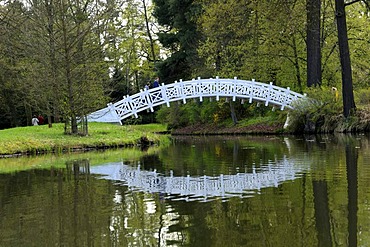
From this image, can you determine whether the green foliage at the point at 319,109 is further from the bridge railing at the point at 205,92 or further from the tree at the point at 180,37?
the tree at the point at 180,37

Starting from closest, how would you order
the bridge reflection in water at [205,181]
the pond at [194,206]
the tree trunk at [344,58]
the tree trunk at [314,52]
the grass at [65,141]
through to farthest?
1. the pond at [194,206]
2. the bridge reflection in water at [205,181]
3. the grass at [65,141]
4. the tree trunk at [344,58]
5. the tree trunk at [314,52]

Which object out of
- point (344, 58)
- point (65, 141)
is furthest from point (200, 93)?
point (65, 141)

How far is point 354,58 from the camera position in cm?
2552

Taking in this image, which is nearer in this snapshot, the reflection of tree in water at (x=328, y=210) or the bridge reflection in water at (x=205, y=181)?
the reflection of tree in water at (x=328, y=210)

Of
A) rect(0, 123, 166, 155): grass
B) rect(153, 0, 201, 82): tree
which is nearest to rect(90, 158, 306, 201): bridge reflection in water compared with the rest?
rect(0, 123, 166, 155): grass

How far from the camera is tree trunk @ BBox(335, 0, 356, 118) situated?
1781cm

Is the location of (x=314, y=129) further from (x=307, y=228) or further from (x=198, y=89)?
(x=307, y=228)

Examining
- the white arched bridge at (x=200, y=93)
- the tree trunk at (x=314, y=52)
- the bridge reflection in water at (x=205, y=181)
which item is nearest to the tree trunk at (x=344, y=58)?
the tree trunk at (x=314, y=52)

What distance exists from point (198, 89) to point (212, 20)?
4.58 m

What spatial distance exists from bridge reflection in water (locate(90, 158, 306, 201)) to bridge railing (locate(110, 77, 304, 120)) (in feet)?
47.2

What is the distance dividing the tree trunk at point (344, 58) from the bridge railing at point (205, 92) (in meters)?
5.35

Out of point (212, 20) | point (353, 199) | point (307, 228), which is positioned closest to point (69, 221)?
point (307, 228)

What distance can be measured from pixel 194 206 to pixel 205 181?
6.51ft

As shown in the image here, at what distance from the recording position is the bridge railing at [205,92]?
2392cm
